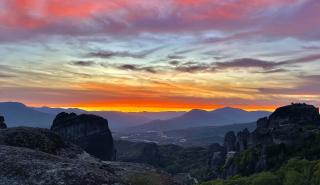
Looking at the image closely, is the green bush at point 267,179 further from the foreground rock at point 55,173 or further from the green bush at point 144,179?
the foreground rock at point 55,173

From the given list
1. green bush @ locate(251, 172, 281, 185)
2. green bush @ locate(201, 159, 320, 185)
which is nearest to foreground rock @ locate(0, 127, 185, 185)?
green bush @ locate(201, 159, 320, 185)

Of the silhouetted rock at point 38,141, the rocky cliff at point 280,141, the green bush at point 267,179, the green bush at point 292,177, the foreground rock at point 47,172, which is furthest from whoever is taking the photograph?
the rocky cliff at point 280,141

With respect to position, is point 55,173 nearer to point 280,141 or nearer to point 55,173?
point 55,173

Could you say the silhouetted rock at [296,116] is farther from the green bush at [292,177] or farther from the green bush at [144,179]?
the green bush at [144,179]

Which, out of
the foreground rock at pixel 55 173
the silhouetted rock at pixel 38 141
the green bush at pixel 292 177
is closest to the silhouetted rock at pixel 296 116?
the green bush at pixel 292 177

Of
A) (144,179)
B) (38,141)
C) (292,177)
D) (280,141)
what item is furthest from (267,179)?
(144,179)

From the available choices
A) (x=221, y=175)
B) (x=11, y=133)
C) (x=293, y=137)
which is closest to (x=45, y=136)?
(x=11, y=133)

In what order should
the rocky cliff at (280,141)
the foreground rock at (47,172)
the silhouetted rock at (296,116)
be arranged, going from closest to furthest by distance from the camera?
the foreground rock at (47,172), the rocky cliff at (280,141), the silhouetted rock at (296,116)

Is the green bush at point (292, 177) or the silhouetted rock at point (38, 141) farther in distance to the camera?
the green bush at point (292, 177)

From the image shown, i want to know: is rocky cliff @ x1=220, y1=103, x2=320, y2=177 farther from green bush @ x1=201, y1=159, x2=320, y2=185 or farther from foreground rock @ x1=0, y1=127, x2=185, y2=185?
foreground rock @ x1=0, y1=127, x2=185, y2=185

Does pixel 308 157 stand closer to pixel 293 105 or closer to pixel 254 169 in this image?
pixel 254 169

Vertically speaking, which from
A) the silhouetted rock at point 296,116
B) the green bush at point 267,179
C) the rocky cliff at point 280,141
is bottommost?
the green bush at point 267,179

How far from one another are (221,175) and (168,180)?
16802cm

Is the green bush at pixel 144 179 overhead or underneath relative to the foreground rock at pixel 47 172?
underneath
